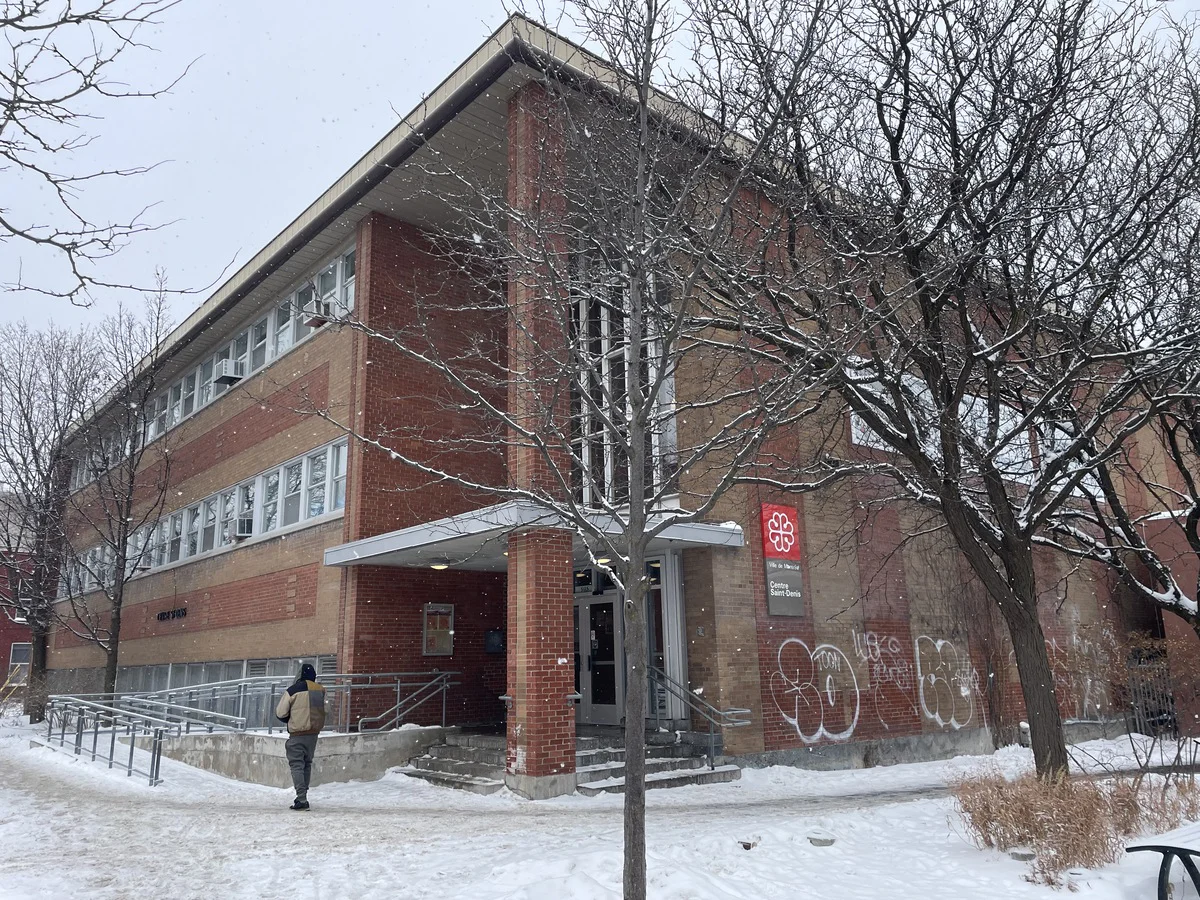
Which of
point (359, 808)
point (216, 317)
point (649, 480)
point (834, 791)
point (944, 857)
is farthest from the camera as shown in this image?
point (216, 317)

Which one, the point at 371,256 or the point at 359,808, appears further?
the point at 371,256

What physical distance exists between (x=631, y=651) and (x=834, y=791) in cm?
836

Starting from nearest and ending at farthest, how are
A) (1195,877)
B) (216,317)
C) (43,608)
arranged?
(1195,877) < (216,317) < (43,608)

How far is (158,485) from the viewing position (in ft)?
84.3

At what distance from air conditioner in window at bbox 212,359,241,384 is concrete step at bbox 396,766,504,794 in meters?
12.0

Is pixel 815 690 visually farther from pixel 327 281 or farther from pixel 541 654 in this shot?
pixel 327 281

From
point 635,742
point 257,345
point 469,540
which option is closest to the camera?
point 635,742

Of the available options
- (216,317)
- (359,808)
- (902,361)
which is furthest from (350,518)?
(902,361)

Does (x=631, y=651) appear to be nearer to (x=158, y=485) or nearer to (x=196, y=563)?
(x=196, y=563)

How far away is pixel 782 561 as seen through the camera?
51.1 ft

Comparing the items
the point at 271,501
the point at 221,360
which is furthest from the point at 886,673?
the point at 221,360

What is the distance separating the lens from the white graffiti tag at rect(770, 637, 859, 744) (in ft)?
49.2

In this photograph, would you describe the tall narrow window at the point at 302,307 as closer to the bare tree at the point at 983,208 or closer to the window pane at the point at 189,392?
the window pane at the point at 189,392

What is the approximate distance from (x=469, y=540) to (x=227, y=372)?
1209 centimetres
